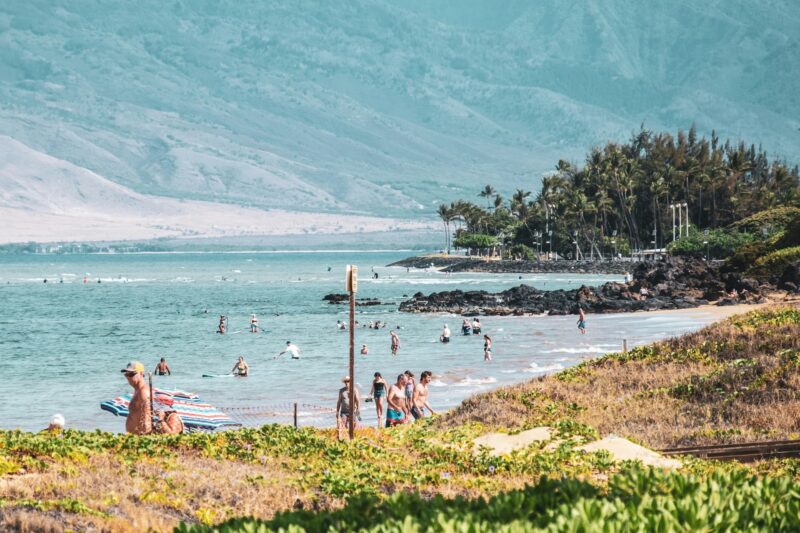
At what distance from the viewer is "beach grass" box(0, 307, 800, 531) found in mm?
12766

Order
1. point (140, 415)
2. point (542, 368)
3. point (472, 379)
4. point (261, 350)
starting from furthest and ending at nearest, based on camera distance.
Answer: point (261, 350), point (542, 368), point (472, 379), point (140, 415)

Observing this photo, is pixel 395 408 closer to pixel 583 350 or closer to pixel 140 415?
pixel 140 415

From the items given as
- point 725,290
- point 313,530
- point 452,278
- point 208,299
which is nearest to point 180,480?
point 313,530

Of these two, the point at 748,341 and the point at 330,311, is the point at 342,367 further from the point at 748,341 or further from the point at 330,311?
the point at 330,311

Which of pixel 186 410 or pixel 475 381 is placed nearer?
pixel 186 410

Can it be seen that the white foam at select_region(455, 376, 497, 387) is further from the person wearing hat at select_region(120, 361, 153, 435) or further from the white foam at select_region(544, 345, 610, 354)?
the person wearing hat at select_region(120, 361, 153, 435)

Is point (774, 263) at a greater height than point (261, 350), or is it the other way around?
point (774, 263)

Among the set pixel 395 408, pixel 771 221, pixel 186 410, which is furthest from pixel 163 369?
pixel 771 221

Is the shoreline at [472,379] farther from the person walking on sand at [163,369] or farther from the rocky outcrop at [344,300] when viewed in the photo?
the rocky outcrop at [344,300]

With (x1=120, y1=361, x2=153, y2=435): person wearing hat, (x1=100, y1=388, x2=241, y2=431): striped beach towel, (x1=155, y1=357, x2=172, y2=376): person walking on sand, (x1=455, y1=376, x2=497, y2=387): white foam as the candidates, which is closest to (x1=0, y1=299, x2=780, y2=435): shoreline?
(x1=455, y1=376, x2=497, y2=387): white foam

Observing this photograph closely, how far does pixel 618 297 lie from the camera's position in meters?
106

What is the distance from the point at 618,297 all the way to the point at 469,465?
285 feet

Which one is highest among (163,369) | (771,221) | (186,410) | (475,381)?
(771,221)

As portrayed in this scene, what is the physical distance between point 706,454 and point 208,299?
396ft
